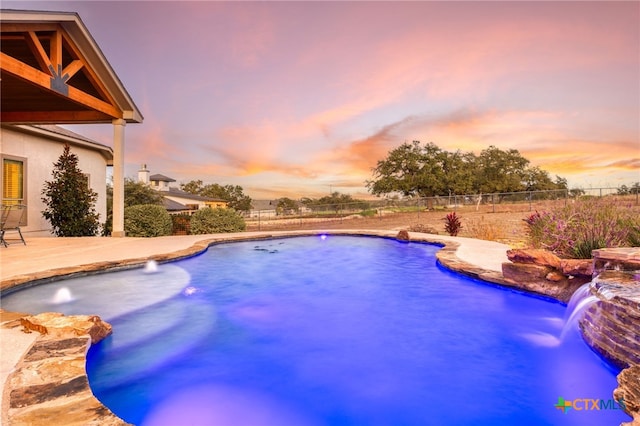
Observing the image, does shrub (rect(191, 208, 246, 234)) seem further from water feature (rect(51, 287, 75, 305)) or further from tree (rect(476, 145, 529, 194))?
tree (rect(476, 145, 529, 194))

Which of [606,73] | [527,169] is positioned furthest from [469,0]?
[527,169]

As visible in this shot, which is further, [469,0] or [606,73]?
[606,73]

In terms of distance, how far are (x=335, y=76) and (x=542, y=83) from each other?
8.05 m

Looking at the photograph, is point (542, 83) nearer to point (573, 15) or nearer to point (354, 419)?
point (573, 15)

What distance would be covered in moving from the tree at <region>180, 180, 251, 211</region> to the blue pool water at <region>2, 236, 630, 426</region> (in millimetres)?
46749

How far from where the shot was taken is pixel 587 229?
495 centimetres

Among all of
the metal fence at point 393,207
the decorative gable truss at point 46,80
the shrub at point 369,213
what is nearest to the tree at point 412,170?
the metal fence at point 393,207

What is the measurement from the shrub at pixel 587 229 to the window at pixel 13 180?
13.6m

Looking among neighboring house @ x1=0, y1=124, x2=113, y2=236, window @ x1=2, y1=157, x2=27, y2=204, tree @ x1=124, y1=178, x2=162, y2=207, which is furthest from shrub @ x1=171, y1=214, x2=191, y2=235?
tree @ x1=124, y1=178, x2=162, y2=207

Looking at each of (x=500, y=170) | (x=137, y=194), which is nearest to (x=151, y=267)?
(x=137, y=194)

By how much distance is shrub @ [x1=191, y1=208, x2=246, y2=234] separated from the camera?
12367 mm

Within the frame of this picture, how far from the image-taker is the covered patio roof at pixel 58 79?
6.40 m

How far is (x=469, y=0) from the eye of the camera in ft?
34.2

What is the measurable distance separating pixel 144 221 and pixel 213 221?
237 centimetres
